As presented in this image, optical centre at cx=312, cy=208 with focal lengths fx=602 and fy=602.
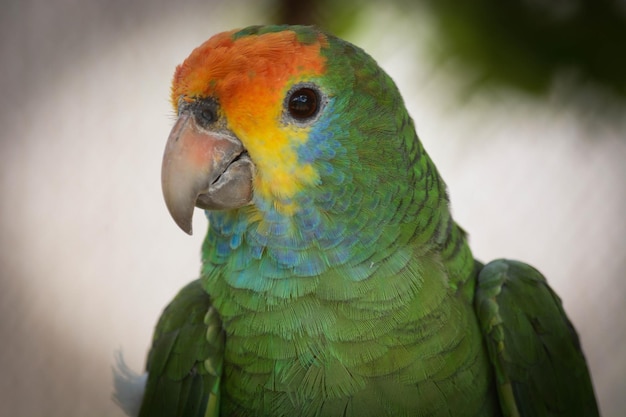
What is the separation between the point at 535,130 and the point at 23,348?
1.18 meters

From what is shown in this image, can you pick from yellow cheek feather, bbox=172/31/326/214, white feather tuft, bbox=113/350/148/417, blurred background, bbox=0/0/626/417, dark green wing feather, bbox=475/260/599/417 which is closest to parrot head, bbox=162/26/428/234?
yellow cheek feather, bbox=172/31/326/214

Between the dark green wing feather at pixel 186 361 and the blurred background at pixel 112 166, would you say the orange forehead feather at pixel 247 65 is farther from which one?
the dark green wing feather at pixel 186 361

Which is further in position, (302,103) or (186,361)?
(186,361)

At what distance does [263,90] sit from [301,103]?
0.05 metres

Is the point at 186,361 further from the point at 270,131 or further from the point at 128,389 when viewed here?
the point at 270,131

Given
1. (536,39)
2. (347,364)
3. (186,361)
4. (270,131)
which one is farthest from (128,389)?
(536,39)

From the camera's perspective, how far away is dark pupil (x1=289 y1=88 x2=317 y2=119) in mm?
687

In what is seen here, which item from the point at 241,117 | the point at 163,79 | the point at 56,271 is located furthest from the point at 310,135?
the point at 56,271

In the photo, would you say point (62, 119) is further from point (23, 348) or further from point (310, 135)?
point (310, 135)

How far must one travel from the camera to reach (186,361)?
33.0 inches

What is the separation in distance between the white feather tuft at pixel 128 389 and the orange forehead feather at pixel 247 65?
1.76 ft

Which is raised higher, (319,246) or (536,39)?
(536,39)

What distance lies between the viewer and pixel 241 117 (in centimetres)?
67

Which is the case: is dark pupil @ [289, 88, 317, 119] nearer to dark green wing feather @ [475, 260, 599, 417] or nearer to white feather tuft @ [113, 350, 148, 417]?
dark green wing feather @ [475, 260, 599, 417]
